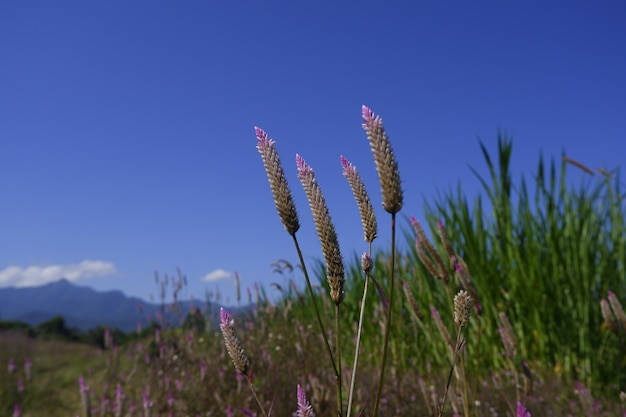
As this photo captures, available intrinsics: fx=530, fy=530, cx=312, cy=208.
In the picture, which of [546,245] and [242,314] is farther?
[242,314]

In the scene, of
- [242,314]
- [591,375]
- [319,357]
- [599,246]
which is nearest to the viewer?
[591,375]

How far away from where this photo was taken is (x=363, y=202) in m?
1.07

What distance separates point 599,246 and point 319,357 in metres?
3.42

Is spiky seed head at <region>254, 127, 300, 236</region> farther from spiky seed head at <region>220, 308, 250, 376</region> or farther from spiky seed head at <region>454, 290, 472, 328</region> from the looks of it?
spiky seed head at <region>454, 290, 472, 328</region>

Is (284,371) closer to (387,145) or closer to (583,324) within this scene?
(583,324)

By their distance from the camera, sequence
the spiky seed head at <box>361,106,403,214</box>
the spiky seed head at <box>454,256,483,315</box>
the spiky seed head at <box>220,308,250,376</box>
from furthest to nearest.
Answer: the spiky seed head at <box>454,256,483,315</box> → the spiky seed head at <box>220,308,250,376</box> → the spiky seed head at <box>361,106,403,214</box>

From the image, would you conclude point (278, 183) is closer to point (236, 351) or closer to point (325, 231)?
point (325, 231)

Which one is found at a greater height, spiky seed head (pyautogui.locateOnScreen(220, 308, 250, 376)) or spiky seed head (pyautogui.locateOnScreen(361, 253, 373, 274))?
spiky seed head (pyautogui.locateOnScreen(361, 253, 373, 274))

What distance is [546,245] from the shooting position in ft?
18.7

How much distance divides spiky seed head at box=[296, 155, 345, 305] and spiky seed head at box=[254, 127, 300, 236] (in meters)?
0.04

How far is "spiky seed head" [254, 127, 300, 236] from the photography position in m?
1.04

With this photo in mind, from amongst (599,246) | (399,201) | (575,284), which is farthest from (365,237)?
(599,246)

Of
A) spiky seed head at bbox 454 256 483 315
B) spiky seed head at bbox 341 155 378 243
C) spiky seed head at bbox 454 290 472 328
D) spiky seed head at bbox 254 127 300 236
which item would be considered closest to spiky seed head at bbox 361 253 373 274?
spiky seed head at bbox 341 155 378 243

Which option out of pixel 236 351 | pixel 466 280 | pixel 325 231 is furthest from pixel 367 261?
pixel 466 280
